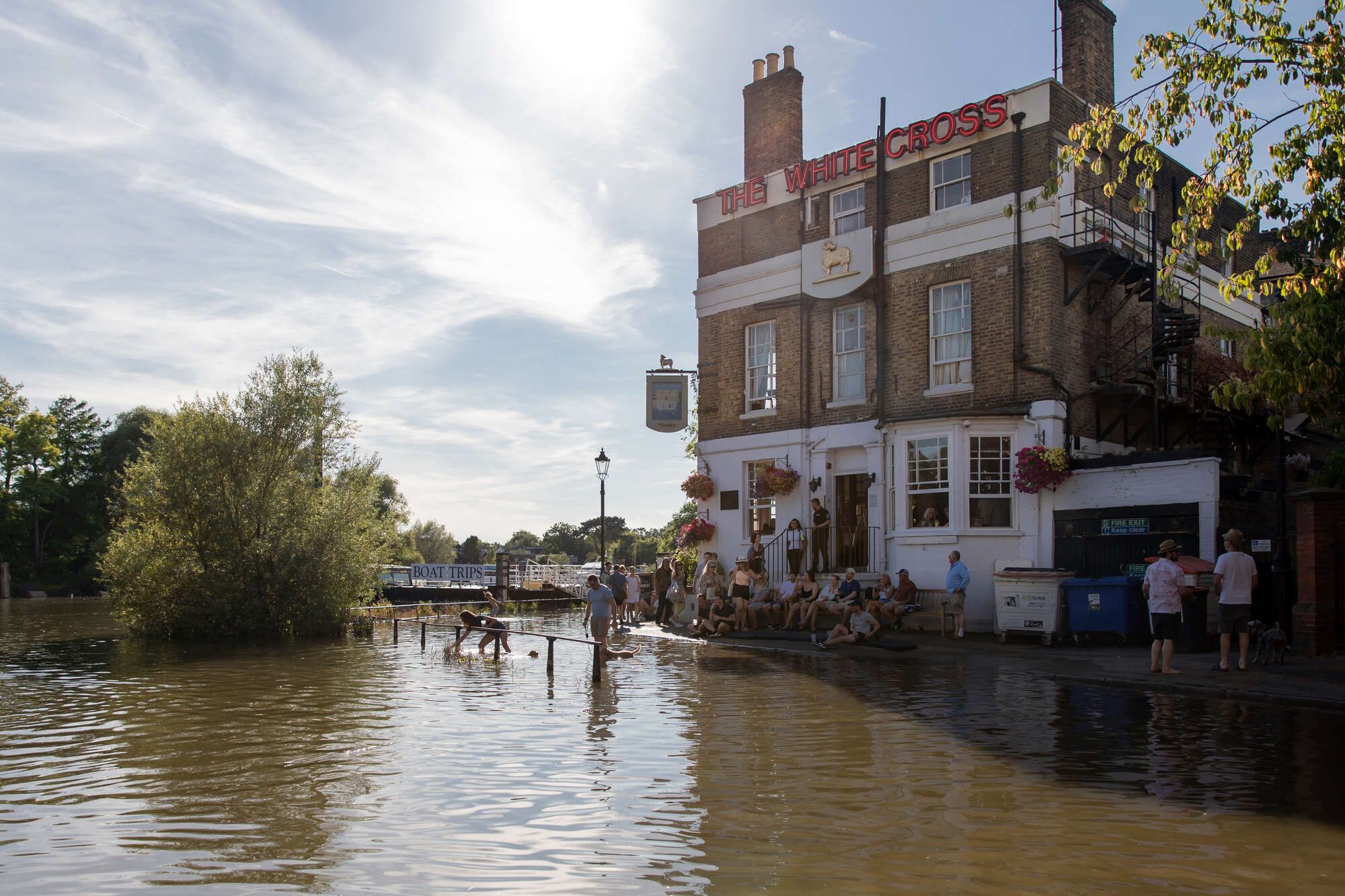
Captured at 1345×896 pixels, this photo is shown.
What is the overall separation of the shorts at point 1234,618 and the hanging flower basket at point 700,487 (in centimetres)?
1378

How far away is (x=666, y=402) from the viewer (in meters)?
26.8

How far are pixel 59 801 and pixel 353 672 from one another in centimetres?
918

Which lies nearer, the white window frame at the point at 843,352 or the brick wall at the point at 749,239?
the white window frame at the point at 843,352

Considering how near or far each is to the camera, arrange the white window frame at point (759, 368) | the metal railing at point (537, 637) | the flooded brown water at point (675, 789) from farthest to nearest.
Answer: the white window frame at point (759, 368) → the metal railing at point (537, 637) → the flooded brown water at point (675, 789)

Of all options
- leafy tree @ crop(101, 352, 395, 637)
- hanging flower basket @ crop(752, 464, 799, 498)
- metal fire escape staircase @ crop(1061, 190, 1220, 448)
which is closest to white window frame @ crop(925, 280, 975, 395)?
metal fire escape staircase @ crop(1061, 190, 1220, 448)

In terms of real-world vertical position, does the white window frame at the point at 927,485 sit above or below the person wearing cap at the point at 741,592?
above

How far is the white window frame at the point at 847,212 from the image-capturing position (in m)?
24.0

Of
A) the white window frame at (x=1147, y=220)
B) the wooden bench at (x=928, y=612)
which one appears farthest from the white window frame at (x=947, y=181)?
the wooden bench at (x=928, y=612)

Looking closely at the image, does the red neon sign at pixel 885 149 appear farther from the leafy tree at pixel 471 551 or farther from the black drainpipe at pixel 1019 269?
the leafy tree at pixel 471 551

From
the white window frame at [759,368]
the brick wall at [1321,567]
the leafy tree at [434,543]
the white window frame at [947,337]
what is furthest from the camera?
the leafy tree at [434,543]

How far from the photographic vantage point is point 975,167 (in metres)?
21.8

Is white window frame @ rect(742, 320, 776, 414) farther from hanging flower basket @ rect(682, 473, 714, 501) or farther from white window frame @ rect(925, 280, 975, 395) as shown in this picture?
white window frame @ rect(925, 280, 975, 395)

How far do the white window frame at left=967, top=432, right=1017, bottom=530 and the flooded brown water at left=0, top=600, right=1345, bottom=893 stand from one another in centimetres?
683

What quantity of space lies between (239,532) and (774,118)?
16956mm
